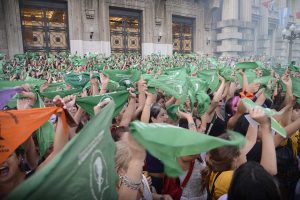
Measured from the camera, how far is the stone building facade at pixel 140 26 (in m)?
13.5

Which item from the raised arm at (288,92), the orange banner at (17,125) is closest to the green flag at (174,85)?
the raised arm at (288,92)

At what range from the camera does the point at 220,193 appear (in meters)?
1.83

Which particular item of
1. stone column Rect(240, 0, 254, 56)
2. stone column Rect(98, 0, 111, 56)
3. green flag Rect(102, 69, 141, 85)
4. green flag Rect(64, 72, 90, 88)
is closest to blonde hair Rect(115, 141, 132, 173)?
green flag Rect(102, 69, 141, 85)

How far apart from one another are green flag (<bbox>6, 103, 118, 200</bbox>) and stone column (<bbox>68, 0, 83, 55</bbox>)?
44.3 ft

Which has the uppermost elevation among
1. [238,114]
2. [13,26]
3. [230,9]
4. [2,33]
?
[230,9]

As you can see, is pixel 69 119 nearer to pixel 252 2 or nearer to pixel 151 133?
pixel 151 133

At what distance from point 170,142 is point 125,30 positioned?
16.1 metres

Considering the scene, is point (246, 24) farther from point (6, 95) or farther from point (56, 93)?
point (6, 95)

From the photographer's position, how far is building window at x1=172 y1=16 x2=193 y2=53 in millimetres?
19327

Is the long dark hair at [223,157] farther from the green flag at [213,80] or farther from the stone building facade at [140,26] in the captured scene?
the stone building facade at [140,26]

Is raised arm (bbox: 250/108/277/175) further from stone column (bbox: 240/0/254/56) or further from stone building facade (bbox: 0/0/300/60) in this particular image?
stone column (bbox: 240/0/254/56)

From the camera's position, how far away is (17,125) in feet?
6.29

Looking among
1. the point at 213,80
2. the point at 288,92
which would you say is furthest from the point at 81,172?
the point at 213,80

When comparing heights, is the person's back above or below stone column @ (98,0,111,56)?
below
